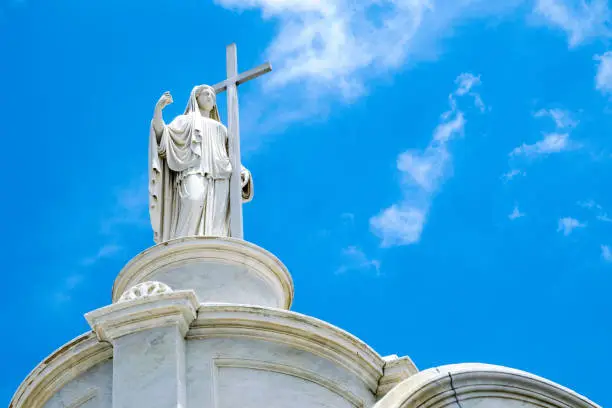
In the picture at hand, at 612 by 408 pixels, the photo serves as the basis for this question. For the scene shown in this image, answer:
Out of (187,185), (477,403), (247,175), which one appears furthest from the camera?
(247,175)

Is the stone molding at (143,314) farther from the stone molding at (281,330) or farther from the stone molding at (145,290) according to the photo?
the stone molding at (281,330)

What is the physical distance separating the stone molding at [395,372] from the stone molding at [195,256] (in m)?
2.31

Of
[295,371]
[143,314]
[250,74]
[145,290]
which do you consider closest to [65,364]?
[143,314]

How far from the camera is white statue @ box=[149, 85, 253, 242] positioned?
13.7 meters

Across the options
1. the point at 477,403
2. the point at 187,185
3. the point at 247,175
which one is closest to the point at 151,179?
the point at 187,185

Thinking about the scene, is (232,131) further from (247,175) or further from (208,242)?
(208,242)

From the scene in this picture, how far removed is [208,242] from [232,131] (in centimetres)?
283

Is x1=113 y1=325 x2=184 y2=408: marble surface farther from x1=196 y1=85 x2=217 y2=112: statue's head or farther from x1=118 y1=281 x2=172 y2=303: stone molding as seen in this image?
x1=196 y1=85 x2=217 y2=112: statue's head

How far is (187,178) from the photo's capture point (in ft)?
45.8

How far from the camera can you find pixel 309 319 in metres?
11.2

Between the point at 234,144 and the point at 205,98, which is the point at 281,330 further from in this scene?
the point at 205,98

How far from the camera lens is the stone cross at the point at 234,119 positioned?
551 inches

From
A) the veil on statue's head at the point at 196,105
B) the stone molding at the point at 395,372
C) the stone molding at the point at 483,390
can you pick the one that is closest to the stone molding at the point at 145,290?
the stone molding at the point at 395,372

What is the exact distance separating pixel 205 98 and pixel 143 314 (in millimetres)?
5127
